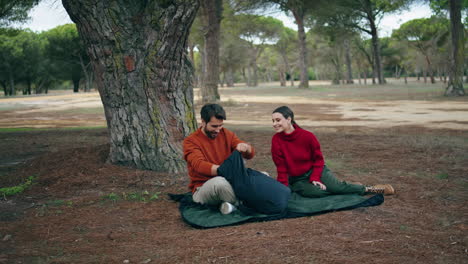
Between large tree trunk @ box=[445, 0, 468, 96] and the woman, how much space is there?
17975 millimetres

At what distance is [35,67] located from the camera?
172 ft

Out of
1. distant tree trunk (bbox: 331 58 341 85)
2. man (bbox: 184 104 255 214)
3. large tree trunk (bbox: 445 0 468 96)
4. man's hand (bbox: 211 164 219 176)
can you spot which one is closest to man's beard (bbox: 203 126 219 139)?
man (bbox: 184 104 255 214)

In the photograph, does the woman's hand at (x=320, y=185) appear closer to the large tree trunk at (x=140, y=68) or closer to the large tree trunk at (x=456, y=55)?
the large tree trunk at (x=140, y=68)

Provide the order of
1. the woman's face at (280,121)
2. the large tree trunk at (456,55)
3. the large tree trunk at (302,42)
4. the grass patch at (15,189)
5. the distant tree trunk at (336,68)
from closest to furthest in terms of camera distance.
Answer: the woman's face at (280,121), the grass patch at (15,189), the large tree trunk at (456,55), the large tree trunk at (302,42), the distant tree trunk at (336,68)

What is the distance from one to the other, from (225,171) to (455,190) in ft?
9.05

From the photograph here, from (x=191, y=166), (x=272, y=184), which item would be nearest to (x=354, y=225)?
(x=272, y=184)

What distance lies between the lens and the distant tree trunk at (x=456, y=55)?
19.9m

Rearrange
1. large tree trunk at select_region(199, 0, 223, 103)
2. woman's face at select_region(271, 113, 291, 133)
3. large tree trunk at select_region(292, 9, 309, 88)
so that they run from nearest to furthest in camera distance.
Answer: woman's face at select_region(271, 113, 291, 133) < large tree trunk at select_region(199, 0, 223, 103) < large tree trunk at select_region(292, 9, 309, 88)

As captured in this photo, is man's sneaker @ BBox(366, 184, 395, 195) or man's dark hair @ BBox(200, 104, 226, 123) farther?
man's sneaker @ BBox(366, 184, 395, 195)

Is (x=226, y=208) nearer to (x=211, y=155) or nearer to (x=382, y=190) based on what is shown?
(x=211, y=155)

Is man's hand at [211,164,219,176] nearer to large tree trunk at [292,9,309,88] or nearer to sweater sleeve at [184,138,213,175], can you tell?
sweater sleeve at [184,138,213,175]

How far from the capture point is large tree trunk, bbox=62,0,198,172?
6.11 metres

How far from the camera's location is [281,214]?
4242 millimetres

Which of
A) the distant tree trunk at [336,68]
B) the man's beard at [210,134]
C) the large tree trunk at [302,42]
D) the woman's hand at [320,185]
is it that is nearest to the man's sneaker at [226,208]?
the man's beard at [210,134]
